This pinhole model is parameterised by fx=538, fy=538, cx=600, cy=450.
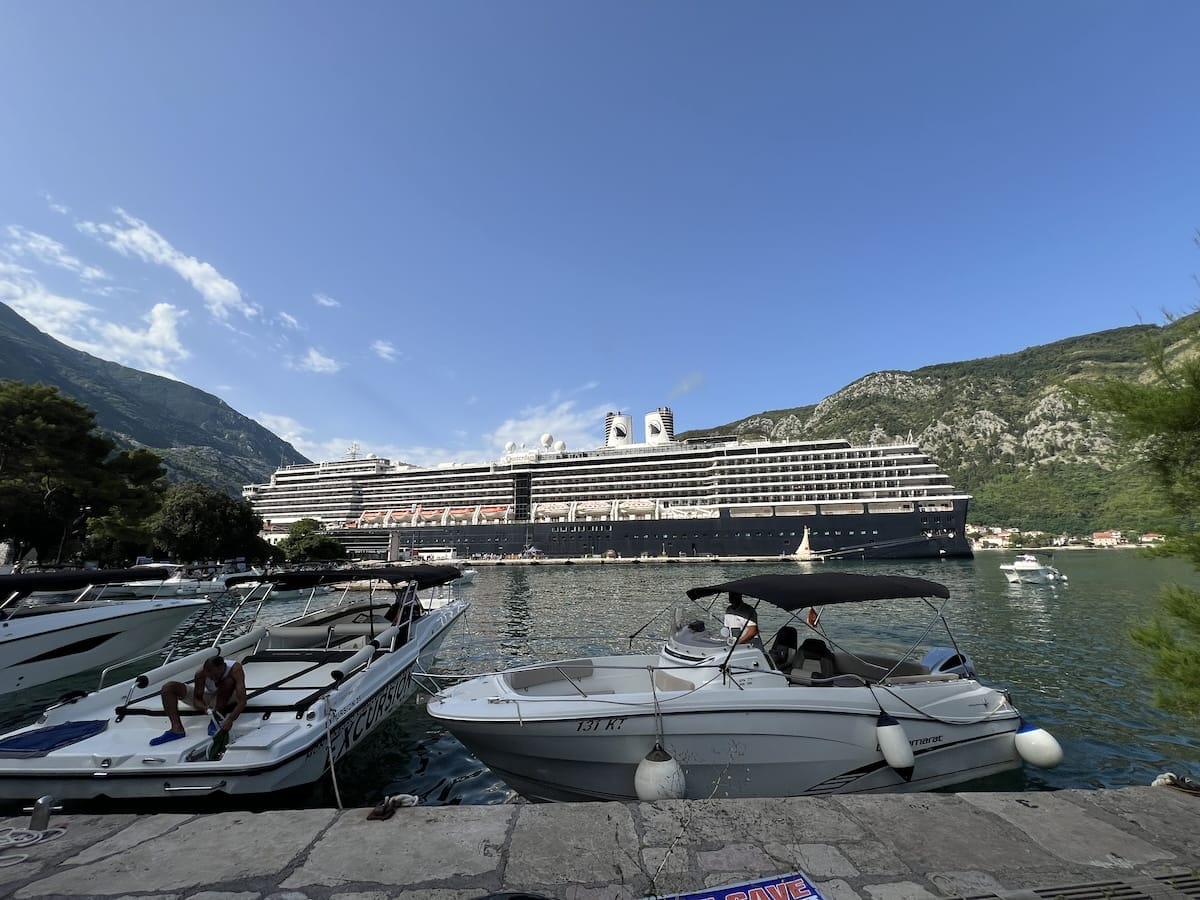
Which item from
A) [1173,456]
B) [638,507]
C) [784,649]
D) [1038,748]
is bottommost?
[1038,748]

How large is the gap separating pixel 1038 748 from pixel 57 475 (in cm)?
4391

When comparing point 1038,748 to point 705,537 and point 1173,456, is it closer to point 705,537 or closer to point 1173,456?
point 1173,456

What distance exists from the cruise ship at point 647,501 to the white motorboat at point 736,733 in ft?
157

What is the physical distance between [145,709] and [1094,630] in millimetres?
22951

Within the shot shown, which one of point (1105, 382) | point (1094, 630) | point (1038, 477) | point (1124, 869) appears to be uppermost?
point (1038, 477)

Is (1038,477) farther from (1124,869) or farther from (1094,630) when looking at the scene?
(1124,869)

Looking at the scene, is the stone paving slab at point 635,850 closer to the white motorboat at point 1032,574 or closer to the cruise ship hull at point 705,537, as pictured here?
the white motorboat at point 1032,574

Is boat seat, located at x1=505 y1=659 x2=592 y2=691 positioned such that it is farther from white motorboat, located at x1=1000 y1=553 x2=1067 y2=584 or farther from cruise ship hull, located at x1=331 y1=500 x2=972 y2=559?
cruise ship hull, located at x1=331 y1=500 x2=972 y2=559

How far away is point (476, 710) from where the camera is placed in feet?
19.1

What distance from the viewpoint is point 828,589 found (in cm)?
682

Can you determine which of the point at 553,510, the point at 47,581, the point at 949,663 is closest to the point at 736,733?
the point at 949,663

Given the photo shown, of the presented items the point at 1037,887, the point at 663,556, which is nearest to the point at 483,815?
the point at 1037,887

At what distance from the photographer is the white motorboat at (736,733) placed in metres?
5.64

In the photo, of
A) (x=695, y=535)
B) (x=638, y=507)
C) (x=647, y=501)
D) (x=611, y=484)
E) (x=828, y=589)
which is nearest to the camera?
(x=828, y=589)
